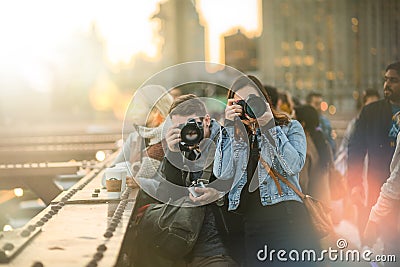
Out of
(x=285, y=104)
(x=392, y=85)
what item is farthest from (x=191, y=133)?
(x=285, y=104)

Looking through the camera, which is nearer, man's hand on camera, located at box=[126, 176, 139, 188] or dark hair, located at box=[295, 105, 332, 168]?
man's hand on camera, located at box=[126, 176, 139, 188]

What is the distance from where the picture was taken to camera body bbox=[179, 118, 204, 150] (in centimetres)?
418

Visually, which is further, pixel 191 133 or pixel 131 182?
pixel 131 182

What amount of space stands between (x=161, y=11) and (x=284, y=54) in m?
119

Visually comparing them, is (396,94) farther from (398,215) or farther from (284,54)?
(284,54)

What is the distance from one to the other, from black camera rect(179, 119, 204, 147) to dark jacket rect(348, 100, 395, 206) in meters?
2.28

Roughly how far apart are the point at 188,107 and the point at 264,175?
592mm

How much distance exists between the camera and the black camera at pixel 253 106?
12.9ft

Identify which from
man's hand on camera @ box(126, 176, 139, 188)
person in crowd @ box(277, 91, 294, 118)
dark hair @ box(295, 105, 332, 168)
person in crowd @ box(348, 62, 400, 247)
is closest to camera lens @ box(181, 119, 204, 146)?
man's hand on camera @ box(126, 176, 139, 188)

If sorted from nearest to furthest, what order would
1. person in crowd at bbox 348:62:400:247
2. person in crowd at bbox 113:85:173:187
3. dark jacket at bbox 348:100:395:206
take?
1. person in crowd at bbox 113:85:173:187
2. person in crowd at bbox 348:62:400:247
3. dark jacket at bbox 348:100:395:206

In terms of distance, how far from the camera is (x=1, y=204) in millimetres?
9703

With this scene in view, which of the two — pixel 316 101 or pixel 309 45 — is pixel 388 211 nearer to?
pixel 316 101

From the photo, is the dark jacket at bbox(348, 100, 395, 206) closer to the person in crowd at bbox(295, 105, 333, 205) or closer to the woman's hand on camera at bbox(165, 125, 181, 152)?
the person in crowd at bbox(295, 105, 333, 205)

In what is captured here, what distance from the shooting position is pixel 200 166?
14.1 ft
